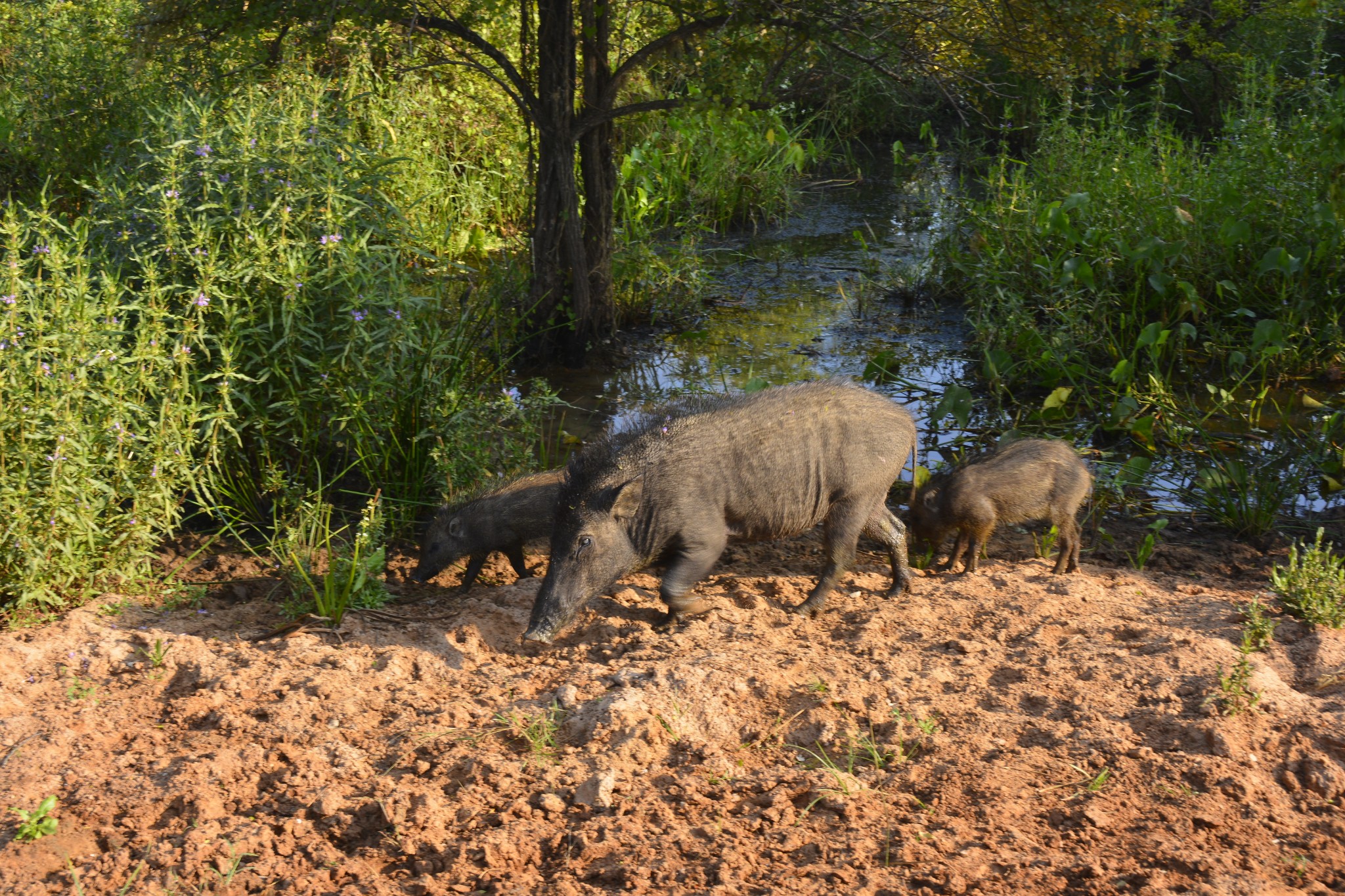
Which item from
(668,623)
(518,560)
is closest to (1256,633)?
(668,623)

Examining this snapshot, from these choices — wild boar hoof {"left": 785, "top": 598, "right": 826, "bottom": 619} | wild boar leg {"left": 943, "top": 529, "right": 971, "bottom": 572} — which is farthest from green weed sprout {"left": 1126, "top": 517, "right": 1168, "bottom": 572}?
wild boar hoof {"left": 785, "top": 598, "right": 826, "bottom": 619}

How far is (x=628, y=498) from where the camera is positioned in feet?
16.7

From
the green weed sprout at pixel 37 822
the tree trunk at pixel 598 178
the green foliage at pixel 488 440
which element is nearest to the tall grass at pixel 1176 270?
the tree trunk at pixel 598 178

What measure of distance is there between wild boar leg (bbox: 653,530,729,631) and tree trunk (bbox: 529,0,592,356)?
322cm

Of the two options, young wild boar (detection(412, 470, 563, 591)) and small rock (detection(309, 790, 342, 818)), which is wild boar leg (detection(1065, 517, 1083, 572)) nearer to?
young wild boar (detection(412, 470, 563, 591))

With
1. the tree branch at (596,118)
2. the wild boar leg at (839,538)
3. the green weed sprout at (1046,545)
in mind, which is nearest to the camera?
the wild boar leg at (839,538)

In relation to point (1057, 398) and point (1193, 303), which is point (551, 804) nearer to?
point (1057, 398)

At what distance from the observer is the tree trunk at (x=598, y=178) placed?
26.3ft

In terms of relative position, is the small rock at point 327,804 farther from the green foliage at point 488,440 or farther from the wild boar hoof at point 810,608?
the green foliage at point 488,440

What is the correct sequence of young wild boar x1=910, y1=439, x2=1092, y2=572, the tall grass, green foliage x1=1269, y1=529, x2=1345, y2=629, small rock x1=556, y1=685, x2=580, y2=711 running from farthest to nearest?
the tall grass → young wild boar x1=910, y1=439, x2=1092, y2=572 → green foliage x1=1269, y1=529, x2=1345, y2=629 → small rock x1=556, y1=685, x2=580, y2=711

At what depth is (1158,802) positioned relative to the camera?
352 cm

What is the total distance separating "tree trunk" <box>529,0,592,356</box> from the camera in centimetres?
786

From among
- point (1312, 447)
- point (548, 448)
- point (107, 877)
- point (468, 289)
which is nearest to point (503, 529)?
point (548, 448)

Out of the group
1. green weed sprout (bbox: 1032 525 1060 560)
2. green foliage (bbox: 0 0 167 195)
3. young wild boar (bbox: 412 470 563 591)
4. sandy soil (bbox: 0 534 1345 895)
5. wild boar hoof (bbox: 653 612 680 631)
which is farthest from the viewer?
green foliage (bbox: 0 0 167 195)
